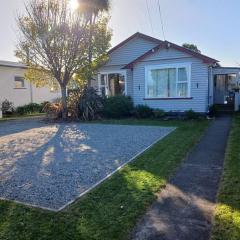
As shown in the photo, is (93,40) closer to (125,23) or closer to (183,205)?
(125,23)

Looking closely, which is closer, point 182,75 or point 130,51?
point 182,75

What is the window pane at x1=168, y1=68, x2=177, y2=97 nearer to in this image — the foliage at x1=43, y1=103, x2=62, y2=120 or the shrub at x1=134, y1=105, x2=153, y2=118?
the shrub at x1=134, y1=105, x2=153, y2=118

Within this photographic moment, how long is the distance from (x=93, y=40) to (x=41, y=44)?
3258 millimetres

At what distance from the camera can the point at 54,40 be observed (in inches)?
632

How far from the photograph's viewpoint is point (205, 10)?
17000mm

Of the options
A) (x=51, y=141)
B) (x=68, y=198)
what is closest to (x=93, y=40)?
(x=51, y=141)

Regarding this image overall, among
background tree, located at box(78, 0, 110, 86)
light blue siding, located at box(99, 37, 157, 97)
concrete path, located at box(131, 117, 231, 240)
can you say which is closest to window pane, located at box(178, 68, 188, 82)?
light blue siding, located at box(99, 37, 157, 97)

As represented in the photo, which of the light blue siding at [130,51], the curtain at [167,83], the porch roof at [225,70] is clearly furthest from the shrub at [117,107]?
the porch roof at [225,70]

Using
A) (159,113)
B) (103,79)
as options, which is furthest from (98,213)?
(103,79)

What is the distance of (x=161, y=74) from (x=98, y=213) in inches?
541

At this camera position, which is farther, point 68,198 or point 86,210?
point 68,198

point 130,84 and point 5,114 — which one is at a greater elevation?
point 130,84

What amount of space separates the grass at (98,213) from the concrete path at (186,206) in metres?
0.18

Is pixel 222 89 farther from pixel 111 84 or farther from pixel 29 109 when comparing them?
pixel 29 109
